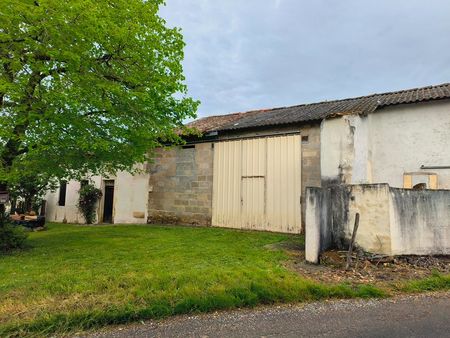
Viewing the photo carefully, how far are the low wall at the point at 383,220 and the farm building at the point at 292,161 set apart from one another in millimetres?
2051

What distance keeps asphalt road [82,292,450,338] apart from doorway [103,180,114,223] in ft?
46.0

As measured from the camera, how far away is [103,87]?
684cm

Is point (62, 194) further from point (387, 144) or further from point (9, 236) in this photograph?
point (387, 144)

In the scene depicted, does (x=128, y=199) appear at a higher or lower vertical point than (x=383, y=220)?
higher

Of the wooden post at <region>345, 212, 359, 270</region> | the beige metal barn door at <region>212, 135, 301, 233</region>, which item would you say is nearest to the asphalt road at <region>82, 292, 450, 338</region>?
the wooden post at <region>345, 212, 359, 270</region>

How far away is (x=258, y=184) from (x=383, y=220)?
18.5ft

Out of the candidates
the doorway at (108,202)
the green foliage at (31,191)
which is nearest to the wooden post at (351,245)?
the doorway at (108,202)

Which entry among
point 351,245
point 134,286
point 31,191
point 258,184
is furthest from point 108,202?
point 351,245

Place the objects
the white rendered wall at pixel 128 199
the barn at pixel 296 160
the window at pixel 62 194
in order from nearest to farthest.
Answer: the barn at pixel 296 160
the white rendered wall at pixel 128 199
the window at pixel 62 194

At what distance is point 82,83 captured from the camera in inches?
270

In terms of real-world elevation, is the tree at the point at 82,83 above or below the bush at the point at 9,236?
above

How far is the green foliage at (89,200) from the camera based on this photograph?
16734mm

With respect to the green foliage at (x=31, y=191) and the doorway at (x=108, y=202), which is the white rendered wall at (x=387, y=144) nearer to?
the doorway at (x=108, y=202)

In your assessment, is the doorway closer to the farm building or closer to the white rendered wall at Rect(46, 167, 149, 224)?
the white rendered wall at Rect(46, 167, 149, 224)
